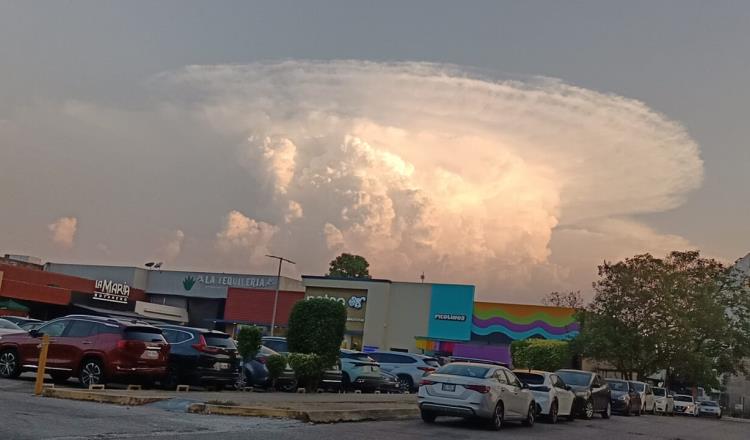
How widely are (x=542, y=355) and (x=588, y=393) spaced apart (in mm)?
21050

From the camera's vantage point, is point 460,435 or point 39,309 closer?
point 460,435

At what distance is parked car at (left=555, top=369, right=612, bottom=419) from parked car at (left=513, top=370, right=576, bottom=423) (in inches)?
44.9

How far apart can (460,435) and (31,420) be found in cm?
791

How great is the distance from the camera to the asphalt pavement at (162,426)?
10.7 metres

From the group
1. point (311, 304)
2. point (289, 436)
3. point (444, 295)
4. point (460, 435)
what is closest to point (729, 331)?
point (444, 295)

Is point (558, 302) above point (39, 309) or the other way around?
above

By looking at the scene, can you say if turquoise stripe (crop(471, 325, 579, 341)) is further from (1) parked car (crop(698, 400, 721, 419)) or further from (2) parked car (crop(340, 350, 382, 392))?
(2) parked car (crop(340, 350, 382, 392))

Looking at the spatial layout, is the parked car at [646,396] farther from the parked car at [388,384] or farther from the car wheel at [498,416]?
the car wheel at [498,416]

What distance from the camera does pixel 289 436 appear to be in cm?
1206

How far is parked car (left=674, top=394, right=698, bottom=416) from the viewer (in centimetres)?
4719

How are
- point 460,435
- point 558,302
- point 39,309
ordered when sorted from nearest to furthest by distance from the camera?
point 460,435
point 39,309
point 558,302

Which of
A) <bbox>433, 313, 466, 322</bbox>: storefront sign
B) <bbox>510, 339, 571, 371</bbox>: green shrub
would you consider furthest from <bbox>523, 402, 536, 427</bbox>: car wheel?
<bbox>433, 313, 466, 322</bbox>: storefront sign

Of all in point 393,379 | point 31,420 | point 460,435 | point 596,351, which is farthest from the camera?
point 596,351

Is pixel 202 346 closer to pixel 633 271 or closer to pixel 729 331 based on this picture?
pixel 633 271
